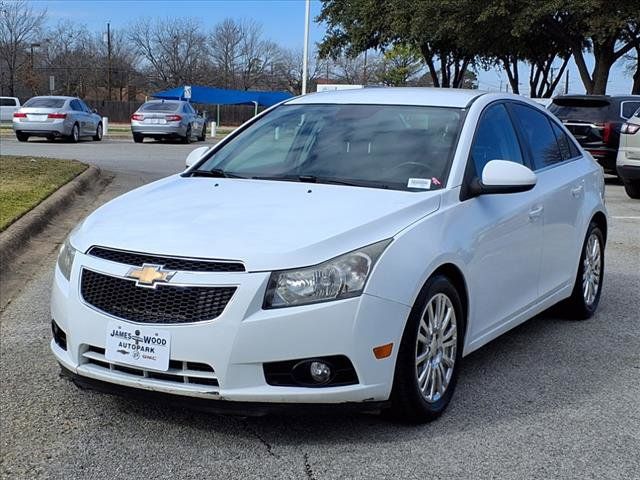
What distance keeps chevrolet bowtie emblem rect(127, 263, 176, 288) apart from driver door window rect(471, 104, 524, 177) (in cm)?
195

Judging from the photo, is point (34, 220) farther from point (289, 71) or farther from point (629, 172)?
point (289, 71)

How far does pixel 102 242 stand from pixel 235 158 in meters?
1.52

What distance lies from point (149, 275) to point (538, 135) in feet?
10.4

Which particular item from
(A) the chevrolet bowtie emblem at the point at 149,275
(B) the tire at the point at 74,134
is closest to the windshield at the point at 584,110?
(A) the chevrolet bowtie emblem at the point at 149,275

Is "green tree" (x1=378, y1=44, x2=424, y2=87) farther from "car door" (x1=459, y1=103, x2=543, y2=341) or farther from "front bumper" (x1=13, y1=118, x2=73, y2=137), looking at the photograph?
"car door" (x1=459, y1=103, x2=543, y2=341)

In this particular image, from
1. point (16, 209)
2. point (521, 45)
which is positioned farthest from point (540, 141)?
point (521, 45)

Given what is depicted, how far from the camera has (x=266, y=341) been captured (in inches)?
135

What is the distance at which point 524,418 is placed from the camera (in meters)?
4.12

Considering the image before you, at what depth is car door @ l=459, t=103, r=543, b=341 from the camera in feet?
14.4

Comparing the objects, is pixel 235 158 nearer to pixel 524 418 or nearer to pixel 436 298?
pixel 436 298

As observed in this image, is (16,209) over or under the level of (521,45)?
under

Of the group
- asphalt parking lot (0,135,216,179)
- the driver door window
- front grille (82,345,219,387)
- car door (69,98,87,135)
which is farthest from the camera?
car door (69,98,87,135)

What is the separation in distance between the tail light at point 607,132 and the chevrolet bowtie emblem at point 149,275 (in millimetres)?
14451

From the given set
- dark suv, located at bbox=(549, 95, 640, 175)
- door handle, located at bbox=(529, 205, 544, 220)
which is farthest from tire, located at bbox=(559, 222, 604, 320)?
dark suv, located at bbox=(549, 95, 640, 175)
